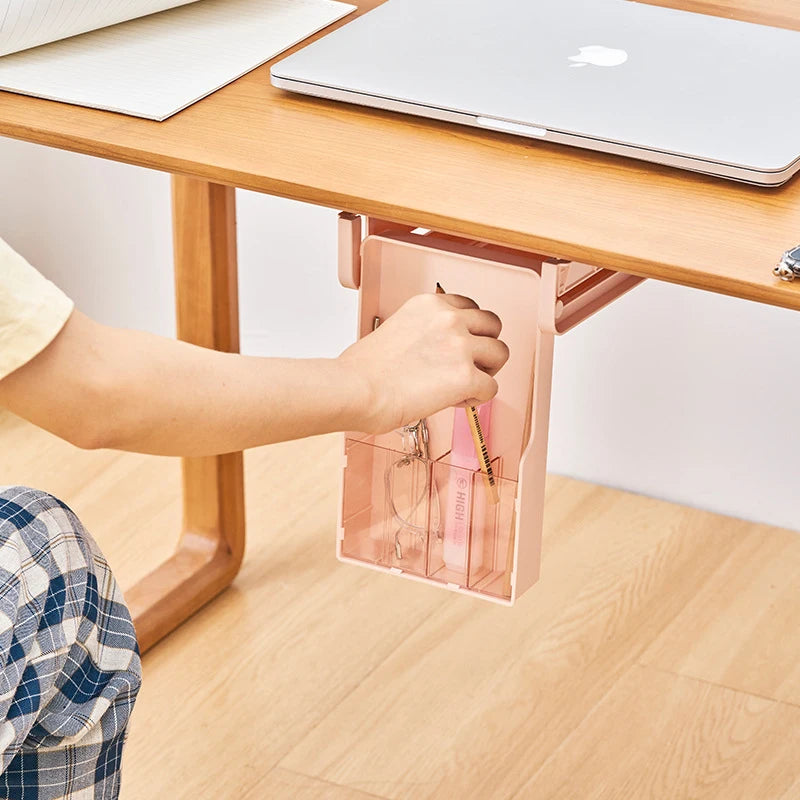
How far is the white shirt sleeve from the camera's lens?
66 centimetres

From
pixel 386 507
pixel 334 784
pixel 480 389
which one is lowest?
pixel 334 784

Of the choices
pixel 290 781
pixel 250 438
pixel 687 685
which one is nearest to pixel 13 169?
pixel 290 781

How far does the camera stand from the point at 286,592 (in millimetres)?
1705

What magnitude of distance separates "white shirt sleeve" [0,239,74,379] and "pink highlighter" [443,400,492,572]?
475 mm

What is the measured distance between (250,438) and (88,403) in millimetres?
111

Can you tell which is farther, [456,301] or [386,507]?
[386,507]

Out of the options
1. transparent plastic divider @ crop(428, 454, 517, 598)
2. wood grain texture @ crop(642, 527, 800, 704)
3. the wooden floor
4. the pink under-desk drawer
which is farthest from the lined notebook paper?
wood grain texture @ crop(642, 527, 800, 704)

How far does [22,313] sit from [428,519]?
0.55 metres

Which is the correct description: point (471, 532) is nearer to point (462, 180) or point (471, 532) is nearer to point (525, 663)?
point (462, 180)

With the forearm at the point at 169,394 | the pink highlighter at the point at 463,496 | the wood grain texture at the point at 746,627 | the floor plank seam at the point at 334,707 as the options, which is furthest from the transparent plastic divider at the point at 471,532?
the wood grain texture at the point at 746,627

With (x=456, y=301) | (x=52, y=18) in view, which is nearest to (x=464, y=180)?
(x=456, y=301)

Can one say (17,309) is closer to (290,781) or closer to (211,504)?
(290,781)

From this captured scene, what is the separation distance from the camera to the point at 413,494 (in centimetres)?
115

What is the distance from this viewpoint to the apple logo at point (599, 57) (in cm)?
95
